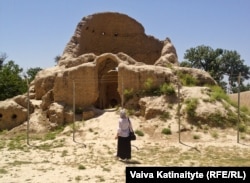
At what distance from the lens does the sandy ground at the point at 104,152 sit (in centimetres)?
971

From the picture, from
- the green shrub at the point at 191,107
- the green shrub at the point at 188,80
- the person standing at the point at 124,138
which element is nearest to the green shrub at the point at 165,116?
the green shrub at the point at 191,107

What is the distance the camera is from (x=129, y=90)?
18.9 meters

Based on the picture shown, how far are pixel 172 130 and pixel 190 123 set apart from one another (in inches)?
38.3

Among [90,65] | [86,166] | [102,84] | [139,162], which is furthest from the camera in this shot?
[102,84]

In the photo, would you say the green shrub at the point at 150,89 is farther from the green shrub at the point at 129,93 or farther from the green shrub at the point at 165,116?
the green shrub at the point at 165,116

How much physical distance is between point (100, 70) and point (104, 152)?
11.3 m

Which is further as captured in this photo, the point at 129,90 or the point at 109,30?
the point at 109,30

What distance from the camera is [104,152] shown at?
42.4 feet

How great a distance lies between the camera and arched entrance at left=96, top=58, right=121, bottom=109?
23.2 metres

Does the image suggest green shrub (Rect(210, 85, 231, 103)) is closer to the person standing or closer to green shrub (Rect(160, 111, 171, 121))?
green shrub (Rect(160, 111, 171, 121))

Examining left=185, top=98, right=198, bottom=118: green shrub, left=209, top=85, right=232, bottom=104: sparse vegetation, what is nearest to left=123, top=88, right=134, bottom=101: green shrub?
left=185, top=98, right=198, bottom=118: green shrub

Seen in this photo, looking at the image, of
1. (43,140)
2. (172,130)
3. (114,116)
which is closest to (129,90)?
(114,116)

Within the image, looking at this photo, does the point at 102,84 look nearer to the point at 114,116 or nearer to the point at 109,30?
the point at 109,30

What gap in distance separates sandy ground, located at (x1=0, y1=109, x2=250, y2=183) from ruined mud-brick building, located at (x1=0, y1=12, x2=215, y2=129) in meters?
1.72
